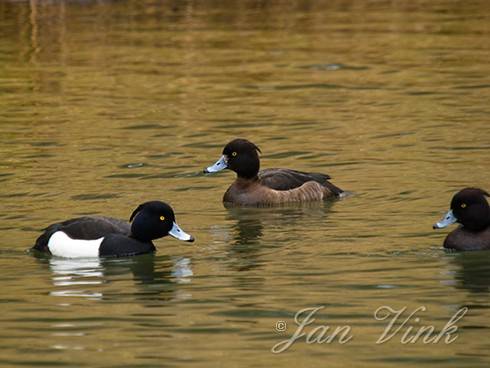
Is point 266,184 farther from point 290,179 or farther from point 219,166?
point 219,166

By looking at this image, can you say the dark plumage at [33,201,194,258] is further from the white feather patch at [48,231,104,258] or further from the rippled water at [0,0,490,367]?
the rippled water at [0,0,490,367]

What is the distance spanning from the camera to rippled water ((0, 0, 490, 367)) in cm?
1338

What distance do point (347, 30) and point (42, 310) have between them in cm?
2065

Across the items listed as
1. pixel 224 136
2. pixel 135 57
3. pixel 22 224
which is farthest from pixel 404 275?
pixel 135 57

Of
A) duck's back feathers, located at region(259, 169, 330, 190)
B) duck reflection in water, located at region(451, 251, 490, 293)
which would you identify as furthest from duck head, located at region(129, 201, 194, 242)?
duck's back feathers, located at region(259, 169, 330, 190)

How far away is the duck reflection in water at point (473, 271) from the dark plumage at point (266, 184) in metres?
3.83

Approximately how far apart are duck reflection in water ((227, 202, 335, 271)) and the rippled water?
0.04 metres

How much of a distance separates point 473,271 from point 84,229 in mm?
4059

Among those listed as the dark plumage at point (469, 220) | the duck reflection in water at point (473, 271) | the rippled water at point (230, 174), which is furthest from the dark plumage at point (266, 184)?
the duck reflection in water at point (473, 271)

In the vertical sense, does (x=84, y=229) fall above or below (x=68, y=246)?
above

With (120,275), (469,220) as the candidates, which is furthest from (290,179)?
(120,275)

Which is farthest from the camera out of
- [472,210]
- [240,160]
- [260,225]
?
[240,160]

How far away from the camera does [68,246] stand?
54.3ft

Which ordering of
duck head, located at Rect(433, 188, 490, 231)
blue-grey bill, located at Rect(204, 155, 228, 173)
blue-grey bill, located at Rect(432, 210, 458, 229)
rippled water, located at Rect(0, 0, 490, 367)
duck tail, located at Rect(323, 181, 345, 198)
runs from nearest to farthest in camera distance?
rippled water, located at Rect(0, 0, 490, 367) → duck head, located at Rect(433, 188, 490, 231) → blue-grey bill, located at Rect(432, 210, 458, 229) → duck tail, located at Rect(323, 181, 345, 198) → blue-grey bill, located at Rect(204, 155, 228, 173)
